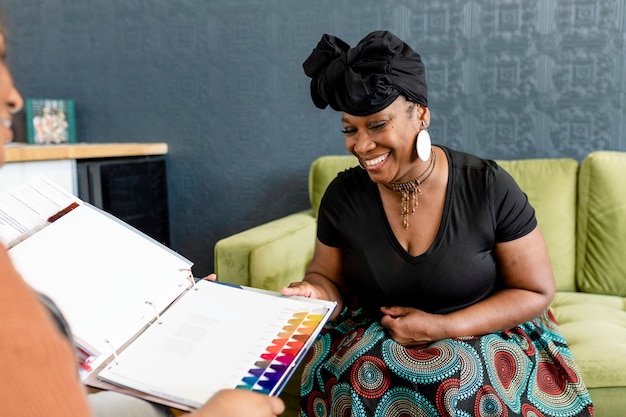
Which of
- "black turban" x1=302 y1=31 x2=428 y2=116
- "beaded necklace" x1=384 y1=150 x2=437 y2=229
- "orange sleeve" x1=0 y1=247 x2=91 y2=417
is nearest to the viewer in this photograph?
"orange sleeve" x1=0 y1=247 x2=91 y2=417

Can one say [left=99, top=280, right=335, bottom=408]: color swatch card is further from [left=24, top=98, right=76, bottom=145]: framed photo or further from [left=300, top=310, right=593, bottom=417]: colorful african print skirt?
[left=24, top=98, right=76, bottom=145]: framed photo

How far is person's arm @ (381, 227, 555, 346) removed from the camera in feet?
3.72

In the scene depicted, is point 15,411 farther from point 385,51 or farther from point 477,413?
point 385,51

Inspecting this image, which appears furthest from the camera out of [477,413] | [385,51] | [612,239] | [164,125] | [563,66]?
[164,125]

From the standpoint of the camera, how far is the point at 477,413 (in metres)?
0.99

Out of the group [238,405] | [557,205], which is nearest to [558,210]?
[557,205]

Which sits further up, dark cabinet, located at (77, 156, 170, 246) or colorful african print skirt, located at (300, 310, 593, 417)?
dark cabinet, located at (77, 156, 170, 246)

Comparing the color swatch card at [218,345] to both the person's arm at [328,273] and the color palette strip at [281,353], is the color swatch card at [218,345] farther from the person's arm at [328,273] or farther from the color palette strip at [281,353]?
the person's arm at [328,273]

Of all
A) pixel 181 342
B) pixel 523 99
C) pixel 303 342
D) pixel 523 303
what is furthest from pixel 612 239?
pixel 181 342

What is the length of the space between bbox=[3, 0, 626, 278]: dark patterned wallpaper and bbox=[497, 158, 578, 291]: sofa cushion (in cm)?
23

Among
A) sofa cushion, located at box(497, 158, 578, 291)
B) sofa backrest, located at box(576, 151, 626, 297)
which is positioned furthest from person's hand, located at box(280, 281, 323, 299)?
sofa backrest, located at box(576, 151, 626, 297)

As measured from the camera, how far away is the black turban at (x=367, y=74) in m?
1.13

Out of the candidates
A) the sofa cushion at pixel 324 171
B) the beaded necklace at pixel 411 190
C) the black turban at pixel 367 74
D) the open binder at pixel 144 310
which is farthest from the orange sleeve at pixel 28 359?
the sofa cushion at pixel 324 171

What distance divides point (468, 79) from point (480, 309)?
1174 millimetres
